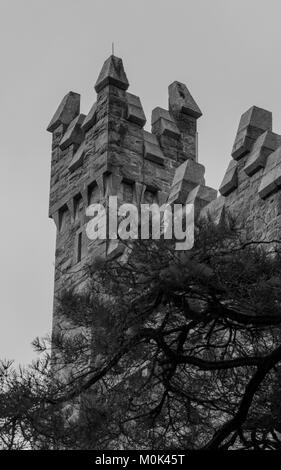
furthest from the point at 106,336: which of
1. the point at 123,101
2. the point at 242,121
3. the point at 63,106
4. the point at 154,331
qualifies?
the point at 63,106

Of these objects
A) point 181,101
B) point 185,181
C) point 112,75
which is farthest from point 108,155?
point 185,181

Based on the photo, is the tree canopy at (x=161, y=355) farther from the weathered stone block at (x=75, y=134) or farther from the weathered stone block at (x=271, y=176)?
the weathered stone block at (x=75, y=134)

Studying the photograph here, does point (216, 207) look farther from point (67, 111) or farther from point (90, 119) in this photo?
point (67, 111)

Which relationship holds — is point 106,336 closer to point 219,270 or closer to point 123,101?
point 219,270

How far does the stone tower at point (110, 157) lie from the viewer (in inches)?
726

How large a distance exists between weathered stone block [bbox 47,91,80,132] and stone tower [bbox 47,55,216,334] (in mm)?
254

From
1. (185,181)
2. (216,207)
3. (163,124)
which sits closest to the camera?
(216,207)

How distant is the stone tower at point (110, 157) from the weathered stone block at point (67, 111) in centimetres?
25

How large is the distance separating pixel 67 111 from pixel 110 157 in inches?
96.2

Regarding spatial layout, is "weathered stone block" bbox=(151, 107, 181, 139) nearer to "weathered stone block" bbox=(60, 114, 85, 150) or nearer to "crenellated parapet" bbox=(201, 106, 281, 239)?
"weathered stone block" bbox=(60, 114, 85, 150)

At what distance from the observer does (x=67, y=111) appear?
2059 cm

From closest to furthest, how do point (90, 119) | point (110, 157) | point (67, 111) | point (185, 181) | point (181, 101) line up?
point (185, 181) → point (110, 157) → point (90, 119) → point (181, 101) → point (67, 111)

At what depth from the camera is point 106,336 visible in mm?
9930
